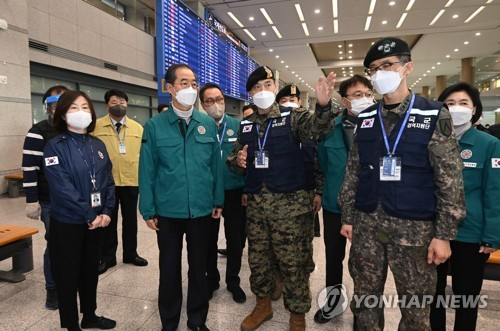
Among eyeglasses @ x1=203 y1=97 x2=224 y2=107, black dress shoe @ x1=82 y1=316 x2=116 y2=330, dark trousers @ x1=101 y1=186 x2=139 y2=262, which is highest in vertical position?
eyeglasses @ x1=203 y1=97 x2=224 y2=107

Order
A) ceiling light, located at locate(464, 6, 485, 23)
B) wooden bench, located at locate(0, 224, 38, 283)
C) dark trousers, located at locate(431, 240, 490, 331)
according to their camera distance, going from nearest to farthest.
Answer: dark trousers, located at locate(431, 240, 490, 331) < wooden bench, located at locate(0, 224, 38, 283) < ceiling light, located at locate(464, 6, 485, 23)

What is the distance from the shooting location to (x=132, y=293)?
2488 mm

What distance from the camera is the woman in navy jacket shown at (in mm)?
1781

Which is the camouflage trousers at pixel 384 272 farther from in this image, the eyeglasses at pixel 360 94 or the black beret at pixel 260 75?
the black beret at pixel 260 75

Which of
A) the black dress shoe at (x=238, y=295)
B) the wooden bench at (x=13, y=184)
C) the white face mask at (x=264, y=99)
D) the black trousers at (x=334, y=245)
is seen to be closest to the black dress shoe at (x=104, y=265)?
the black dress shoe at (x=238, y=295)

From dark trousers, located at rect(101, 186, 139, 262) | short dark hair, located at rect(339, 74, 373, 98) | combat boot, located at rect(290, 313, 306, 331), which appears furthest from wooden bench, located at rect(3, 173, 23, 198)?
short dark hair, located at rect(339, 74, 373, 98)

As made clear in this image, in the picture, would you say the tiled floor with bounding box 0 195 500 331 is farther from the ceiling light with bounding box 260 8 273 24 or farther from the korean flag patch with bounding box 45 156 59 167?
the ceiling light with bounding box 260 8 273 24

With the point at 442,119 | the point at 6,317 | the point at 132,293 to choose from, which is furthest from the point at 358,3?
the point at 6,317

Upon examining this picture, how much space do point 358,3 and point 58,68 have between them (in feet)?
21.7

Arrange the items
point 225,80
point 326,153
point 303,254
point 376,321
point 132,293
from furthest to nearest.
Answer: point 225,80 → point 132,293 → point 326,153 → point 303,254 → point 376,321

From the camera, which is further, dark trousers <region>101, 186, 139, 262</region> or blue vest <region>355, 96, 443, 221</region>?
dark trousers <region>101, 186, 139, 262</region>

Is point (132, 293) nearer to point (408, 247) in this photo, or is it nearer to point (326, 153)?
point (326, 153)

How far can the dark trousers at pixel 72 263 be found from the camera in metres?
1.80

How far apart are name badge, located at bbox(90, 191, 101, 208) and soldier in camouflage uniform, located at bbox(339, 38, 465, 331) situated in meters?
1.52
